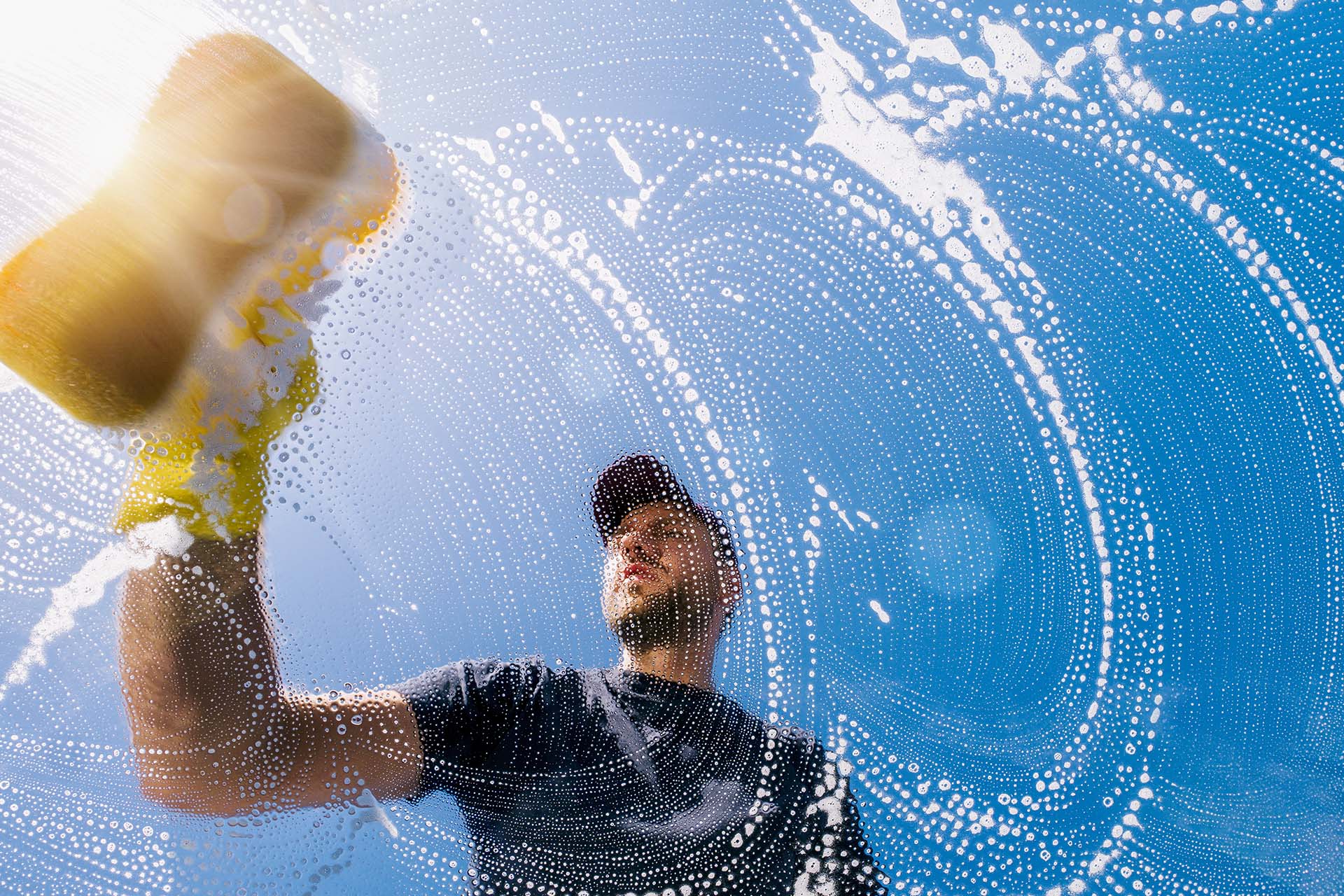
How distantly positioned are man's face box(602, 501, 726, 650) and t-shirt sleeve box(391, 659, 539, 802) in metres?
0.06

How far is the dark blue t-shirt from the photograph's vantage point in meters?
0.45

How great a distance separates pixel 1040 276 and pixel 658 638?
330mm

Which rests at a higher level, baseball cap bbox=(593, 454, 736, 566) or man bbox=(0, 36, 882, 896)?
baseball cap bbox=(593, 454, 736, 566)

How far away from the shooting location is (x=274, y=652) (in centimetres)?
44

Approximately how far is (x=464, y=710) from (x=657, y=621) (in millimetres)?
124

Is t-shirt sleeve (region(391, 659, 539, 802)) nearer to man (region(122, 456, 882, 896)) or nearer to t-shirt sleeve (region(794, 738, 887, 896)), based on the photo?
man (region(122, 456, 882, 896))

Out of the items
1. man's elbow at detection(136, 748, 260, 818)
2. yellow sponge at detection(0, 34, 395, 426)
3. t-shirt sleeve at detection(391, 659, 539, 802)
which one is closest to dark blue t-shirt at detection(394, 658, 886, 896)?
t-shirt sleeve at detection(391, 659, 539, 802)

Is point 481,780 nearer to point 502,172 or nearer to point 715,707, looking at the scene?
point 715,707

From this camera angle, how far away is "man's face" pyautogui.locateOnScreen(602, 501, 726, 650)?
458 mm

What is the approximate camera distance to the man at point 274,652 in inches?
15.7

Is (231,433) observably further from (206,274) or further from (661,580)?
(661,580)

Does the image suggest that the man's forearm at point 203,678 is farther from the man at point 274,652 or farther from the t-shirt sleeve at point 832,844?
the t-shirt sleeve at point 832,844

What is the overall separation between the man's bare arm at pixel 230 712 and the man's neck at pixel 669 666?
13 centimetres

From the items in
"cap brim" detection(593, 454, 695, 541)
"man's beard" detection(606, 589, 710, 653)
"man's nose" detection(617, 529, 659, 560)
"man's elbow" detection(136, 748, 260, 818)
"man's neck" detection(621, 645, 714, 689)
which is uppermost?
"cap brim" detection(593, 454, 695, 541)
